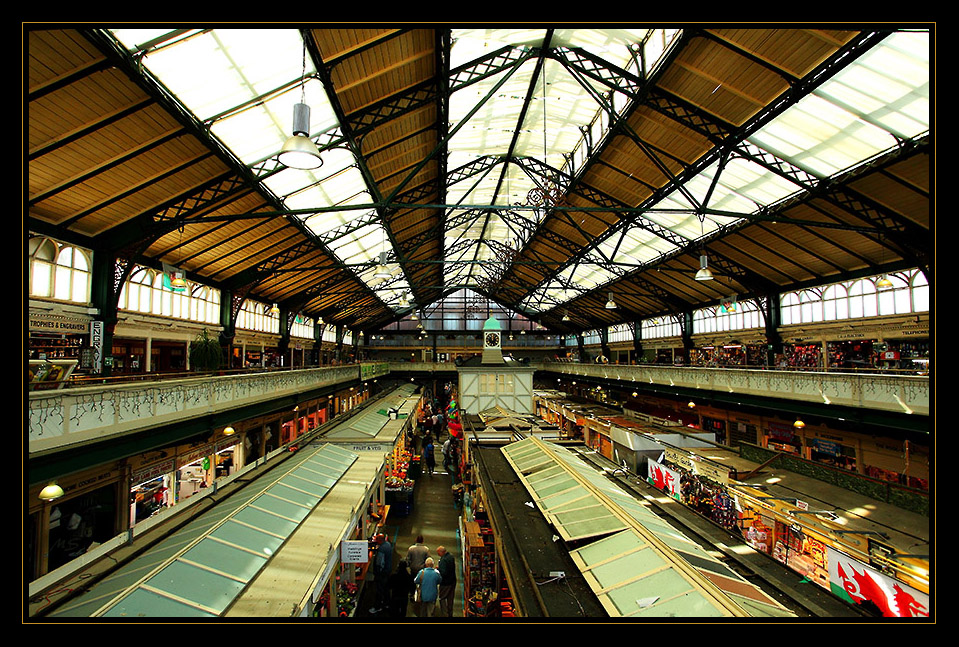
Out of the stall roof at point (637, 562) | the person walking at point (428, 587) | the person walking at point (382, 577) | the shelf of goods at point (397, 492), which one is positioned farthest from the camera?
the shelf of goods at point (397, 492)

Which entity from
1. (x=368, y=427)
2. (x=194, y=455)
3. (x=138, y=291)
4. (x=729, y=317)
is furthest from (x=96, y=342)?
(x=729, y=317)

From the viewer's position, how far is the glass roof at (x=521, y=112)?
8.57 m

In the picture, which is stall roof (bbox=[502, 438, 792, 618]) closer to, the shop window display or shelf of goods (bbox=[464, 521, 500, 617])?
shelf of goods (bbox=[464, 521, 500, 617])

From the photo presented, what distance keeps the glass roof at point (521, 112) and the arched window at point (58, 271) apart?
5340mm

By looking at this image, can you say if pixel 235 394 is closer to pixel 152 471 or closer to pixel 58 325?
pixel 152 471

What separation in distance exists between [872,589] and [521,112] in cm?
1481

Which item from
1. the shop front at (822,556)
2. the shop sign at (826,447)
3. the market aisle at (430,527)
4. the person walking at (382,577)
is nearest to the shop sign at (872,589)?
the shop front at (822,556)

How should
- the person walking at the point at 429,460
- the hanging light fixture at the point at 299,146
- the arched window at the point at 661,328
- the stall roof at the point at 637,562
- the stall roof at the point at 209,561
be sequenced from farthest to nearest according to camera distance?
the arched window at the point at 661,328
the person walking at the point at 429,460
the hanging light fixture at the point at 299,146
the stall roof at the point at 209,561
the stall roof at the point at 637,562

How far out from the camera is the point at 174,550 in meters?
5.38

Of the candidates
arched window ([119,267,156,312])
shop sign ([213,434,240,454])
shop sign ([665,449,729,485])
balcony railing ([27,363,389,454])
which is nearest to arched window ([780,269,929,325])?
shop sign ([665,449,729,485])

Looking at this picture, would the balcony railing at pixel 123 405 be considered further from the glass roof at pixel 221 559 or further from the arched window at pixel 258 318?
the arched window at pixel 258 318

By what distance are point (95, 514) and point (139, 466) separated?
143cm

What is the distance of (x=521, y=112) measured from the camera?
1516 cm
